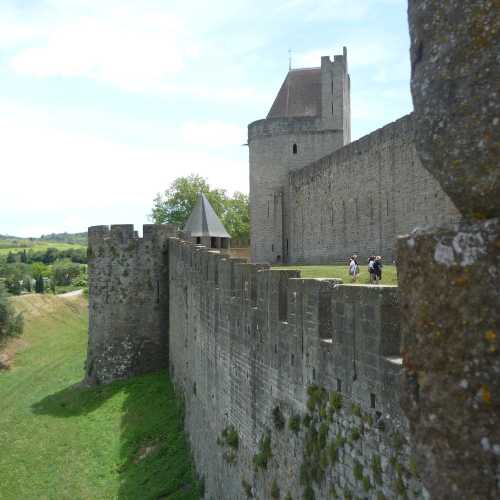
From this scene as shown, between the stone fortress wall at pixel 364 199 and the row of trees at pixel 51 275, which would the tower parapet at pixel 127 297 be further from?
the row of trees at pixel 51 275

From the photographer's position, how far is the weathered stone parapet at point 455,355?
1930 mm

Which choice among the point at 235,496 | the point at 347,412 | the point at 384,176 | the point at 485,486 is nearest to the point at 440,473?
the point at 485,486

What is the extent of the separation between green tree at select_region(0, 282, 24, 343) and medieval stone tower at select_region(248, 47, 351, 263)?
1474cm

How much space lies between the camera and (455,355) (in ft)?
6.61

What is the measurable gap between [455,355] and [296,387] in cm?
481

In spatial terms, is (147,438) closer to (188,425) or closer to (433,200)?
(188,425)

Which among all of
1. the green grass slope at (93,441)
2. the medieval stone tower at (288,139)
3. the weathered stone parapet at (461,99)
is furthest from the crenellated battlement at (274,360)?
the medieval stone tower at (288,139)

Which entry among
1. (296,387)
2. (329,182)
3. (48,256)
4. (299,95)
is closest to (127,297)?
(329,182)

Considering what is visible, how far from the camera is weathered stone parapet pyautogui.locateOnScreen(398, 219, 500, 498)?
193cm

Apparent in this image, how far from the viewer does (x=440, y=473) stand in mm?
2057

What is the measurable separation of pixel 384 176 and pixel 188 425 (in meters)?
15.2

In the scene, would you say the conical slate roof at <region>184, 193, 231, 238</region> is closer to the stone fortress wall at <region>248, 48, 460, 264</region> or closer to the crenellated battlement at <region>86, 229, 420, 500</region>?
the crenellated battlement at <region>86, 229, 420, 500</region>

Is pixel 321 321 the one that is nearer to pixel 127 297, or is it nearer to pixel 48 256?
pixel 127 297

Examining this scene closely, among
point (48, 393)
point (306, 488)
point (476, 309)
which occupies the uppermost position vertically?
point (476, 309)
